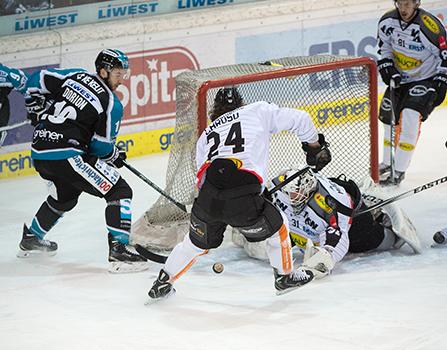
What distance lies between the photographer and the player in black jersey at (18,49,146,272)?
532cm

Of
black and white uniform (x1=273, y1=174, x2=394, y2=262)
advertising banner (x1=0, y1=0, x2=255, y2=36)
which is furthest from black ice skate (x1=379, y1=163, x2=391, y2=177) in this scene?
advertising banner (x1=0, y1=0, x2=255, y2=36)

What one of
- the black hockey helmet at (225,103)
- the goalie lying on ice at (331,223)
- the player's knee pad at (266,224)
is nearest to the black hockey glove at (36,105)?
the black hockey helmet at (225,103)

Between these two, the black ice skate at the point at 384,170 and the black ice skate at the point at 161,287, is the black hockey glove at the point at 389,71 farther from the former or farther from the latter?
the black ice skate at the point at 161,287

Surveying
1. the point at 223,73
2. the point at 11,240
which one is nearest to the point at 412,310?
the point at 223,73

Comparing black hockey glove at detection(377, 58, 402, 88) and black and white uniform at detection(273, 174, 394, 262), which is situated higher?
black hockey glove at detection(377, 58, 402, 88)

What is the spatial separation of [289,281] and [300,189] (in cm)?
56

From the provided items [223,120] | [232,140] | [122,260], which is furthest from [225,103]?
[122,260]

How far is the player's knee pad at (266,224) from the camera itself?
4.56 meters

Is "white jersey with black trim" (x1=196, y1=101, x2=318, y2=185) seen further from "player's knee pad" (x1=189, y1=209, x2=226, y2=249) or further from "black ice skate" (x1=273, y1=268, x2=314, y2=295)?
"black ice skate" (x1=273, y1=268, x2=314, y2=295)

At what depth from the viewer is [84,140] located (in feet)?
17.6

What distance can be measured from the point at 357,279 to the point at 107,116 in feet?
4.61

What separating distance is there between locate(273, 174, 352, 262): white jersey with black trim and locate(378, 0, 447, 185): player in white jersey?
1.65 meters

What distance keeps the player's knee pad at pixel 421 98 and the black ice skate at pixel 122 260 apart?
226 centimetres

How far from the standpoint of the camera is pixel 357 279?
5117 millimetres
